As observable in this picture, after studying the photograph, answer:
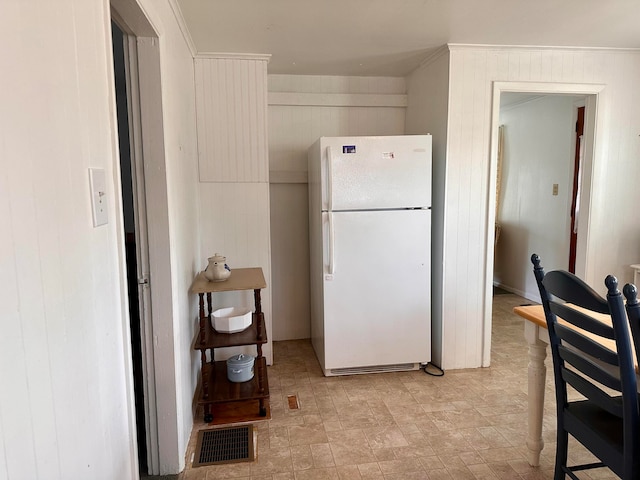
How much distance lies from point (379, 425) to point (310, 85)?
259 cm

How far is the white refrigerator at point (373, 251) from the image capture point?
2727 mm

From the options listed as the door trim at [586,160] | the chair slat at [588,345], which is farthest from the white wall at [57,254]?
the door trim at [586,160]

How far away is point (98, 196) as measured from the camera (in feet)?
3.40

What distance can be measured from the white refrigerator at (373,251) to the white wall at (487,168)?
198mm

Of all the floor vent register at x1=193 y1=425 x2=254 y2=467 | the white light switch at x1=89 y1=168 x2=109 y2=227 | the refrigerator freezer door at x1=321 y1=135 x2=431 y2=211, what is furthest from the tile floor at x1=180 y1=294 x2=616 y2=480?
the white light switch at x1=89 y1=168 x2=109 y2=227

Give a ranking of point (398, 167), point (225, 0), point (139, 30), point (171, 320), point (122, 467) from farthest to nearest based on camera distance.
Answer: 1. point (398, 167)
2. point (225, 0)
3. point (171, 320)
4. point (139, 30)
5. point (122, 467)

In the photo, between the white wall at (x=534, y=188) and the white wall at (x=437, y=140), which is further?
the white wall at (x=534, y=188)

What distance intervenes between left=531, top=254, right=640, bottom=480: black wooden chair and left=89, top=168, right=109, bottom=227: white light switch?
1356 millimetres

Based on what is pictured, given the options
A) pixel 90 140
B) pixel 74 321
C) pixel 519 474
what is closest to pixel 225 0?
pixel 90 140

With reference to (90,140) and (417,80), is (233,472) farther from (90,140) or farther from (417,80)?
(417,80)

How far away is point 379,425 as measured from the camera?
2.31 meters

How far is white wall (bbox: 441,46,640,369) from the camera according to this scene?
2.78 metres

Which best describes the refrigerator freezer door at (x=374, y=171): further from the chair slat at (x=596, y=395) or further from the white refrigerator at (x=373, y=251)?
the chair slat at (x=596, y=395)

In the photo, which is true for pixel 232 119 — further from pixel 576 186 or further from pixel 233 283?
pixel 576 186
